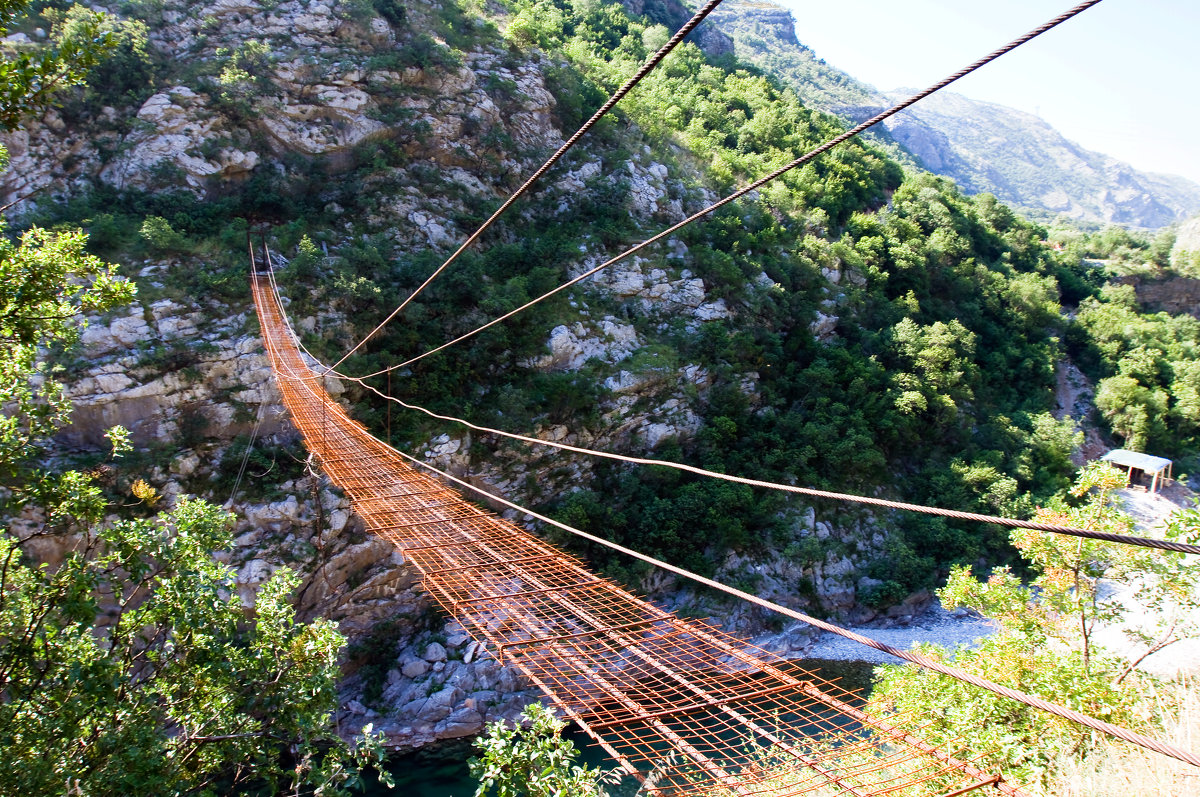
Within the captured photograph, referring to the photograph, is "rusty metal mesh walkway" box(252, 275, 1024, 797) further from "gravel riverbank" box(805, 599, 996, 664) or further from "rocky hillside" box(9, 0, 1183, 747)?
"gravel riverbank" box(805, 599, 996, 664)

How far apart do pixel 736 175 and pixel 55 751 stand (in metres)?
14.8

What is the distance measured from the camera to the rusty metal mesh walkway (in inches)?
97.7

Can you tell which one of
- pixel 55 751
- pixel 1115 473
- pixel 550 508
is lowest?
pixel 550 508

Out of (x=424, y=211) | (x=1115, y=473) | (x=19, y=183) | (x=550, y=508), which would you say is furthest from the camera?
(x=424, y=211)

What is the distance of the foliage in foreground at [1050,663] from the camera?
10.6ft

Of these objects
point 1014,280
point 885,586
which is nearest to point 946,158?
point 1014,280

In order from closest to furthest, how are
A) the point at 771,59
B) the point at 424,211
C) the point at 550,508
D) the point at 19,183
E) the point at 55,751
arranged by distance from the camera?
the point at 55,751 < the point at 19,183 < the point at 550,508 < the point at 424,211 < the point at 771,59

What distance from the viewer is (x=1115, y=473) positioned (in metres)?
4.88

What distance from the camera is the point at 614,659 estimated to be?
4.25 metres

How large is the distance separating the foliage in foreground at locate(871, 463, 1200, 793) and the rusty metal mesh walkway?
46 centimetres

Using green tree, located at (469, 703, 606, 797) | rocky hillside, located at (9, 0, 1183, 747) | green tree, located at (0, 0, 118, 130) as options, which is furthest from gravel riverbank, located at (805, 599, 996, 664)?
green tree, located at (0, 0, 118, 130)

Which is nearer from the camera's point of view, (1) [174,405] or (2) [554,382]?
(1) [174,405]

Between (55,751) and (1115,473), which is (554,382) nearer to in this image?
(1115,473)

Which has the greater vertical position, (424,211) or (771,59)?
(771,59)
